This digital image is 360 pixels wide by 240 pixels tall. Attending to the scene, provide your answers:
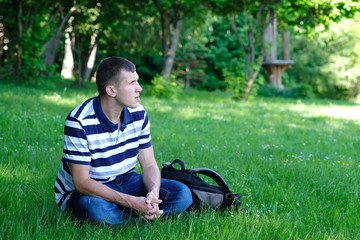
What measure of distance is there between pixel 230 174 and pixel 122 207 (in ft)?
6.63

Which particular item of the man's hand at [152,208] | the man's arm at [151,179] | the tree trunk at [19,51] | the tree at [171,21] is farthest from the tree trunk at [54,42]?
the man's hand at [152,208]

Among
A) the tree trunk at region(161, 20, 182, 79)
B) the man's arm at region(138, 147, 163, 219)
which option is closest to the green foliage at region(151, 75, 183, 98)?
the tree trunk at region(161, 20, 182, 79)

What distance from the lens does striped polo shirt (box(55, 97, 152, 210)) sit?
10.7 feet

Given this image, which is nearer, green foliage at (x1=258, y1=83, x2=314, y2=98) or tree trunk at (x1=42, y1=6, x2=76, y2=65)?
tree trunk at (x1=42, y1=6, x2=76, y2=65)

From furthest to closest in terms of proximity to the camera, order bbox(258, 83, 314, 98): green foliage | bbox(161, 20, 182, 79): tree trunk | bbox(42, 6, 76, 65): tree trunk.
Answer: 1. bbox(258, 83, 314, 98): green foliage
2. bbox(161, 20, 182, 79): tree trunk
3. bbox(42, 6, 76, 65): tree trunk

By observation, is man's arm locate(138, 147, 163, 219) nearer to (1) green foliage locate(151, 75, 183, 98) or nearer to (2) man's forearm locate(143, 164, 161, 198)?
(2) man's forearm locate(143, 164, 161, 198)

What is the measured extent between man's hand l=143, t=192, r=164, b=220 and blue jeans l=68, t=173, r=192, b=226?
169mm

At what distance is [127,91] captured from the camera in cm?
341

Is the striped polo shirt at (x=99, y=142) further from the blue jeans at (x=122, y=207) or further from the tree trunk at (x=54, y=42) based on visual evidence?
the tree trunk at (x=54, y=42)

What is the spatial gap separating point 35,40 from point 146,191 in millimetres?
14017

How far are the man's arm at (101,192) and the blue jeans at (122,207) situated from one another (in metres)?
0.05

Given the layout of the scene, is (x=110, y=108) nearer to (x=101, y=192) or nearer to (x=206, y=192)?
(x=101, y=192)

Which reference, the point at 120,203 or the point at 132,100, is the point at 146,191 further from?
the point at 132,100

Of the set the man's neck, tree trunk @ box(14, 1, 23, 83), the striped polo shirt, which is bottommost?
the striped polo shirt
